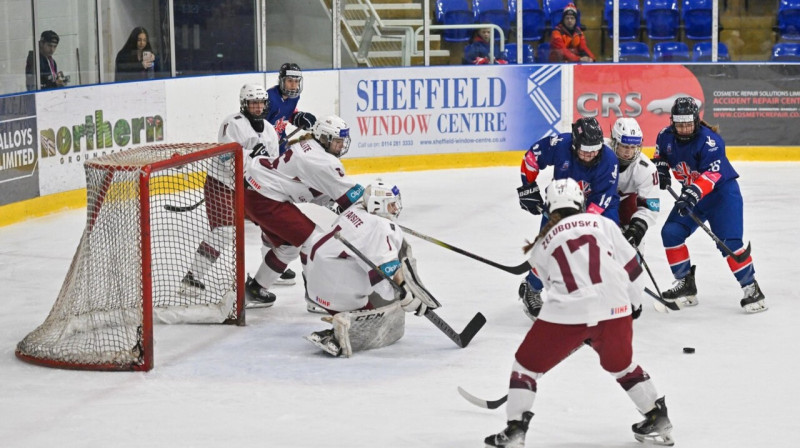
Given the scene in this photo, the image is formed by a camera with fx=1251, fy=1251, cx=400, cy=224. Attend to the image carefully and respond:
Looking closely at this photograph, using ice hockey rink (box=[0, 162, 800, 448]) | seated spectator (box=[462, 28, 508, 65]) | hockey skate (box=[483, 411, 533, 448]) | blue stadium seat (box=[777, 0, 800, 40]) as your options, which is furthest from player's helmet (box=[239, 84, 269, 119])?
blue stadium seat (box=[777, 0, 800, 40])

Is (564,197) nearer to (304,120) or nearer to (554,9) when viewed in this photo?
(304,120)

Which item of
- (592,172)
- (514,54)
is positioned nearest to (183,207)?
(592,172)

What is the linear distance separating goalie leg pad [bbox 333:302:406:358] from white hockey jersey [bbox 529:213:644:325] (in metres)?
1.35

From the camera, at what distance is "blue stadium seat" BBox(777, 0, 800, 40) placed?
427 inches

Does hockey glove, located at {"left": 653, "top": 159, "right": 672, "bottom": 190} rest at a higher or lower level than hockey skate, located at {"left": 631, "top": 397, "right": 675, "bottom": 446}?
higher

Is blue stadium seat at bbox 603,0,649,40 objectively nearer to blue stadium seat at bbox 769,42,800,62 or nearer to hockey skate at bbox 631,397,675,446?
blue stadium seat at bbox 769,42,800,62

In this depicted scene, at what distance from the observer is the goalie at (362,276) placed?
4.91 metres

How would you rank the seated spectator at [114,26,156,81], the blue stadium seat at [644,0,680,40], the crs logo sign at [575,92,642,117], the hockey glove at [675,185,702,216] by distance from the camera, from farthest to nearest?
the blue stadium seat at [644,0,680,40], the crs logo sign at [575,92,642,117], the seated spectator at [114,26,156,81], the hockey glove at [675,185,702,216]

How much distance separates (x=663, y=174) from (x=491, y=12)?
5310mm

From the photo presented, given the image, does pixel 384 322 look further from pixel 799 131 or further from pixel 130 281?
pixel 799 131

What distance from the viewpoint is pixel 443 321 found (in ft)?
16.7

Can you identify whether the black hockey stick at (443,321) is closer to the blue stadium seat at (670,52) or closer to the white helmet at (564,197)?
the white helmet at (564,197)

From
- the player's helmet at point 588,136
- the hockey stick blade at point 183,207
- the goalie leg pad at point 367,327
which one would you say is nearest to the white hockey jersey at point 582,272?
the goalie leg pad at point 367,327

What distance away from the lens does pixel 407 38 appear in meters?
10.6
